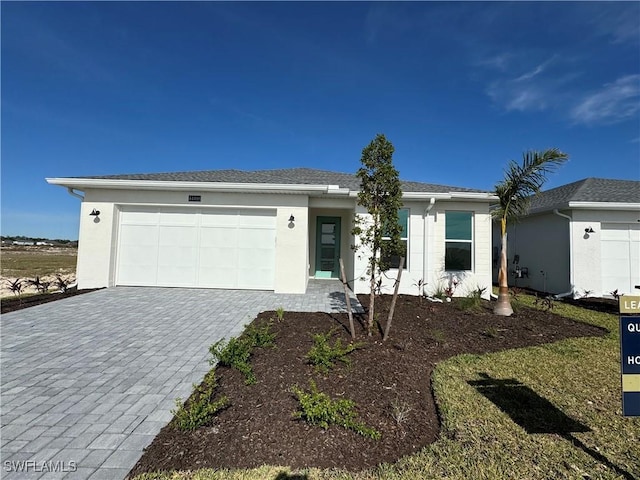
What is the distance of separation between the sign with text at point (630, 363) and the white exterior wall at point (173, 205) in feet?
25.1

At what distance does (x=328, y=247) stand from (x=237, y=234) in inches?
160

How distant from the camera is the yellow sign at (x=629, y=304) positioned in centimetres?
266

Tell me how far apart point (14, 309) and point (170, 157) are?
1256 cm

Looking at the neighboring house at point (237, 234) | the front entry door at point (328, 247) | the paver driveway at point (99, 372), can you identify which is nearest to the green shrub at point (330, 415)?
the paver driveway at point (99, 372)

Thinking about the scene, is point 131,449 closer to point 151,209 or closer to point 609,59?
point 151,209

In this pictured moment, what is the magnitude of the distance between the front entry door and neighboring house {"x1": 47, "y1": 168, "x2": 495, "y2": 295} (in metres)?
2.13

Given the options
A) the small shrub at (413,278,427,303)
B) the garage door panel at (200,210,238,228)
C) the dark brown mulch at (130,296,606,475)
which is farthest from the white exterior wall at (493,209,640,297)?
the garage door panel at (200,210,238,228)

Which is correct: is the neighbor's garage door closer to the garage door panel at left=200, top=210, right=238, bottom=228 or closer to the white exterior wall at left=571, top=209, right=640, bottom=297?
the garage door panel at left=200, top=210, right=238, bottom=228

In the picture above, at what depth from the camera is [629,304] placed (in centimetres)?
269

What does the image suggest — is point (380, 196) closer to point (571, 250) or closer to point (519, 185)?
point (519, 185)

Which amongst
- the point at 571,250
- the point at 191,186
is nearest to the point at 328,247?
the point at 191,186

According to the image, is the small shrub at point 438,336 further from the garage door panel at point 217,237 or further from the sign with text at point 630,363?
the garage door panel at point 217,237

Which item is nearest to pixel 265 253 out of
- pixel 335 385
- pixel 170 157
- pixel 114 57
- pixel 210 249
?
pixel 210 249

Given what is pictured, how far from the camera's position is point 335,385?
11.9 ft
